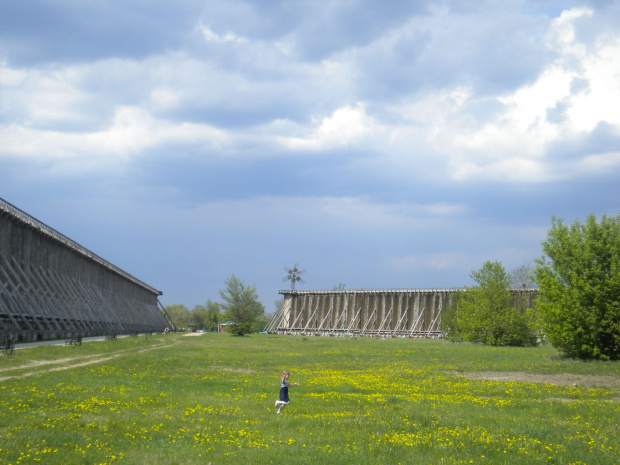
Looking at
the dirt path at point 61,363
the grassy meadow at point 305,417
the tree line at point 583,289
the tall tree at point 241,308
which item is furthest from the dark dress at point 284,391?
the tall tree at point 241,308

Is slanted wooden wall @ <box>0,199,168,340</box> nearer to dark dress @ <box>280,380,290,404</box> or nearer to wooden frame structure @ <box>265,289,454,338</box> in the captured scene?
dark dress @ <box>280,380,290,404</box>

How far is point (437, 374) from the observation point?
29438 millimetres

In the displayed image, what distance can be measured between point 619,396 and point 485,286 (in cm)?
4036

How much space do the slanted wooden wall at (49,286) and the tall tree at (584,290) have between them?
37.0 m

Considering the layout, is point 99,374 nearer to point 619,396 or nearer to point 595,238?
point 619,396

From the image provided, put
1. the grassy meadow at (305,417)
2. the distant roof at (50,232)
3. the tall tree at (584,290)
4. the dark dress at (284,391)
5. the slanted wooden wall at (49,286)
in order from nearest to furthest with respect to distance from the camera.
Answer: the grassy meadow at (305,417) < the dark dress at (284,391) < the tall tree at (584,290) < the slanted wooden wall at (49,286) < the distant roof at (50,232)

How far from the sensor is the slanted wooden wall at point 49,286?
48.8 m

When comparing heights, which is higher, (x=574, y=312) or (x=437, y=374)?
(x=574, y=312)

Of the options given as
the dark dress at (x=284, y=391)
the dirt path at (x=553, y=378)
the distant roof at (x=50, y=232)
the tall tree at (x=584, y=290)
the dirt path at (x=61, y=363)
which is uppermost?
the distant roof at (x=50, y=232)

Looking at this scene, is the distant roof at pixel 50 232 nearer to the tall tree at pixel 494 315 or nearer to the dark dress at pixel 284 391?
the dark dress at pixel 284 391

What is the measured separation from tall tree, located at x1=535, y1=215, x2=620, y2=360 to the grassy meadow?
4.32 meters

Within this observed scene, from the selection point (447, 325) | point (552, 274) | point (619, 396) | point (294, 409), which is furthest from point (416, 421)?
point (447, 325)

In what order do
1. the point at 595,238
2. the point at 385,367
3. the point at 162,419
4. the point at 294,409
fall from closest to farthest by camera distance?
1. the point at 162,419
2. the point at 294,409
3. the point at 385,367
4. the point at 595,238

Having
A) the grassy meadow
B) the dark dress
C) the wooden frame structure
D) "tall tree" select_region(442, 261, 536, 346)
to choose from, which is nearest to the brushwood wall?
the wooden frame structure
